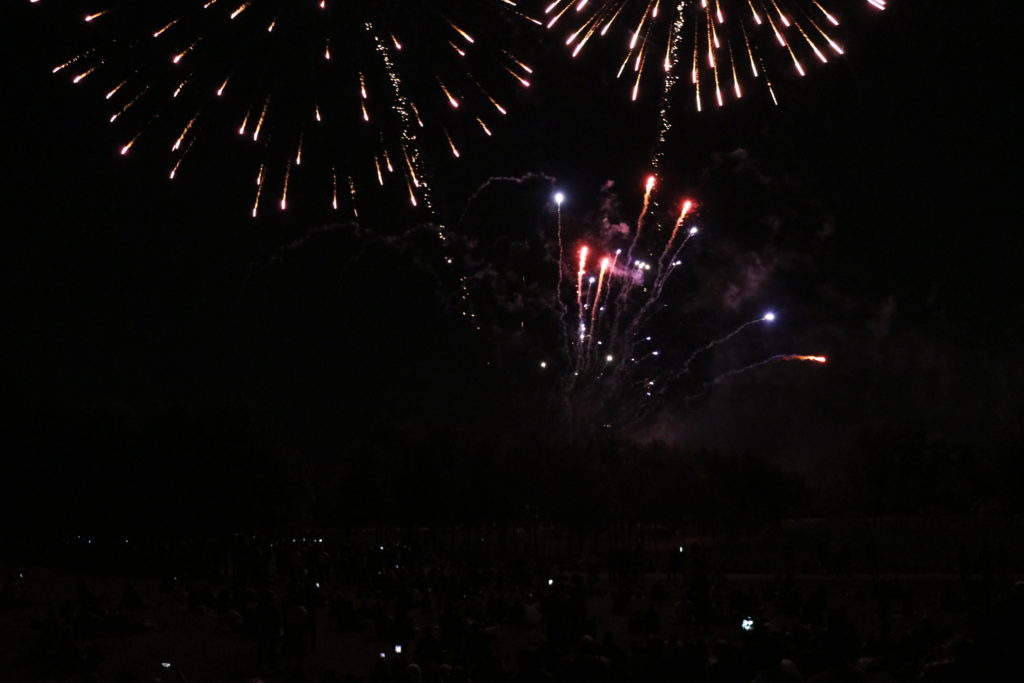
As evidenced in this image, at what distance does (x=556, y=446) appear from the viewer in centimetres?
6494

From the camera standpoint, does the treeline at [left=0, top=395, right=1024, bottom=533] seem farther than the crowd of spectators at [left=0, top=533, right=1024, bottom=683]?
Yes

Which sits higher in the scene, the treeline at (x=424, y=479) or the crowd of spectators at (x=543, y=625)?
the treeline at (x=424, y=479)

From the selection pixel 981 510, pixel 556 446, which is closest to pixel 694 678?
pixel 556 446

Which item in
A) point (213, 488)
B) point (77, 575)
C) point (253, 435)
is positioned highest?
point (253, 435)

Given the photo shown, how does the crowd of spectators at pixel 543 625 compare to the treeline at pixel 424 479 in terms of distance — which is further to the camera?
the treeline at pixel 424 479

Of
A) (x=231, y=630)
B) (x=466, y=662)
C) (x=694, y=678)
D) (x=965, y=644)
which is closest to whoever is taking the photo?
(x=965, y=644)

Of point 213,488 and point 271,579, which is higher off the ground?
point 213,488

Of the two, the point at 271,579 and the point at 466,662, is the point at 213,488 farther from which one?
the point at 466,662

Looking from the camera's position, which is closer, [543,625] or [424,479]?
[543,625]

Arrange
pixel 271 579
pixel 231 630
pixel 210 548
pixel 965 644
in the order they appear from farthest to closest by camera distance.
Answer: pixel 210 548 → pixel 271 579 → pixel 231 630 → pixel 965 644

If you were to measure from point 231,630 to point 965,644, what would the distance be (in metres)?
15.6

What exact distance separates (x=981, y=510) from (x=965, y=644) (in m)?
63.5

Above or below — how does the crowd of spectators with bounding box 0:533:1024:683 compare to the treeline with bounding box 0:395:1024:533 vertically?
below

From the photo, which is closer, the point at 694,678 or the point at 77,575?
the point at 694,678
